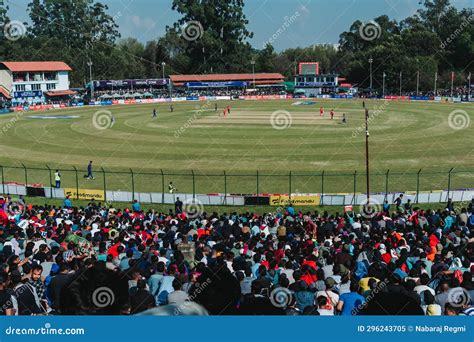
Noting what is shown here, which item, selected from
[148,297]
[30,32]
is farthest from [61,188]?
[30,32]

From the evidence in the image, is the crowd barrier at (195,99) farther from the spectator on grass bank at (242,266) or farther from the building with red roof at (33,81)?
the spectator on grass bank at (242,266)

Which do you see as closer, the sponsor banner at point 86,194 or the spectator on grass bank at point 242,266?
the spectator on grass bank at point 242,266

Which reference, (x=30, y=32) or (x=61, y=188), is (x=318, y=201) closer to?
(x=61, y=188)

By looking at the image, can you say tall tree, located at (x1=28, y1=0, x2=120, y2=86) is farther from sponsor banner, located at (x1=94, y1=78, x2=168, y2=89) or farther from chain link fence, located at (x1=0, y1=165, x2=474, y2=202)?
chain link fence, located at (x1=0, y1=165, x2=474, y2=202)

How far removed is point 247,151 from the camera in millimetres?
45031

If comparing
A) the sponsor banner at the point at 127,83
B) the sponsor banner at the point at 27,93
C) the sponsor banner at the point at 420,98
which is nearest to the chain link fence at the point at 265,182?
the sponsor banner at the point at 420,98

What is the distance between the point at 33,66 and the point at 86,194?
98.2 meters

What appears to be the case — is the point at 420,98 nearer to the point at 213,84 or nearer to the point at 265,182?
the point at 213,84

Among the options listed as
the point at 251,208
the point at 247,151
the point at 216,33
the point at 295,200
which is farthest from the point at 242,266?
the point at 216,33

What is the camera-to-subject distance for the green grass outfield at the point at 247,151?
3428cm

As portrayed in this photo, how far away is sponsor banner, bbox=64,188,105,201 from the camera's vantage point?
101 ft

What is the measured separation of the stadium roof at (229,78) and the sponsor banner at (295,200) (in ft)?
379

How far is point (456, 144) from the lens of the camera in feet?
155

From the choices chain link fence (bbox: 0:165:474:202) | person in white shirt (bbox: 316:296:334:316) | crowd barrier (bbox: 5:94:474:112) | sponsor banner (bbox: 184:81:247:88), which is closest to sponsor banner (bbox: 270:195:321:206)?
chain link fence (bbox: 0:165:474:202)
